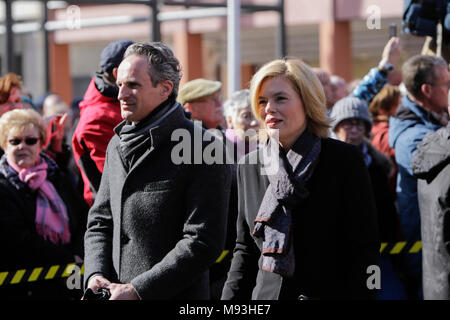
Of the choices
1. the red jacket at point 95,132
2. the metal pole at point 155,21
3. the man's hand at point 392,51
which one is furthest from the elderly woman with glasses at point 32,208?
the metal pole at point 155,21

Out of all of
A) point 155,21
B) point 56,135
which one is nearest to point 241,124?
point 56,135

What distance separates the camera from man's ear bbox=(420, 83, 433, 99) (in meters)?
6.05

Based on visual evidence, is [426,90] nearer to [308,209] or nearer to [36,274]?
[308,209]

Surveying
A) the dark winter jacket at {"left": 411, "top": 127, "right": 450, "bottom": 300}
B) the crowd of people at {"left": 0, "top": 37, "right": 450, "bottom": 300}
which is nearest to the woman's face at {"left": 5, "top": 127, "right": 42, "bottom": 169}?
the crowd of people at {"left": 0, "top": 37, "right": 450, "bottom": 300}

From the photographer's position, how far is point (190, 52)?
73.5 feet

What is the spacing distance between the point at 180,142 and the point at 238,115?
2.45 meters

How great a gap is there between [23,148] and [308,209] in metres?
2.89

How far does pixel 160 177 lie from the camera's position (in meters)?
3.77

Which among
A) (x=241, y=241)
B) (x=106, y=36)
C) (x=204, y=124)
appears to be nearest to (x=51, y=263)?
(x=204, y=124)

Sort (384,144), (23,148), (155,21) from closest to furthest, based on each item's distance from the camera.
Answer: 1. (23,148)
2. (384,144)
3. (155,21)

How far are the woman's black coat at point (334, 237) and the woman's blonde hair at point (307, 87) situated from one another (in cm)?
14

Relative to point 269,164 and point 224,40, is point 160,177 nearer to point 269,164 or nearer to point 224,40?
point 269,164

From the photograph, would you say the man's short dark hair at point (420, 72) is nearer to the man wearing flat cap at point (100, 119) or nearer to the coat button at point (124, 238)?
the man wearing flat cap at point (100, 119)
